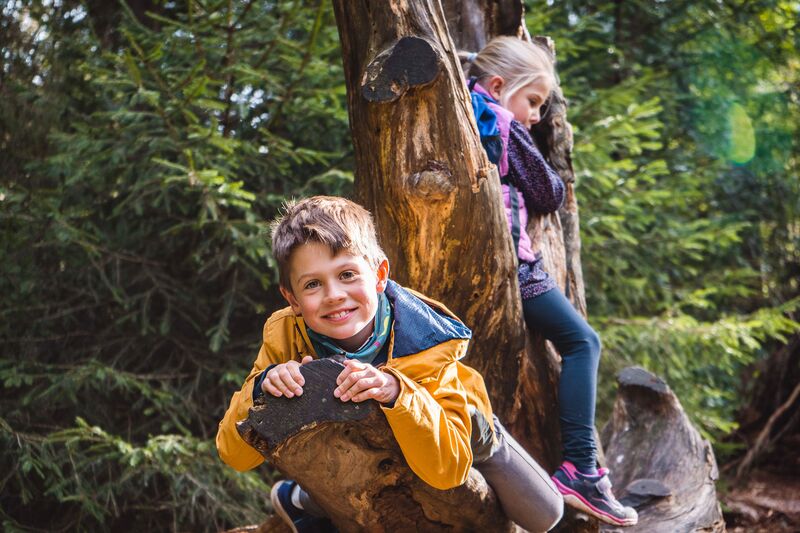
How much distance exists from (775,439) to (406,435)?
5.89 metres

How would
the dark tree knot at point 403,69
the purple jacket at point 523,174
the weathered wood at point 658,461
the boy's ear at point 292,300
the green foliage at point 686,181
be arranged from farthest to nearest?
1. the green foliage at point 686,181
2. the weathered wood at point 658,461
3. the purple jacket at point 523,174
4. the dark tree knot at point 403,69
5. the boy's ear at point 292,300

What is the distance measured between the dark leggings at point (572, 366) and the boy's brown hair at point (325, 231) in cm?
113

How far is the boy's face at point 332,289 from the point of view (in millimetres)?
2080

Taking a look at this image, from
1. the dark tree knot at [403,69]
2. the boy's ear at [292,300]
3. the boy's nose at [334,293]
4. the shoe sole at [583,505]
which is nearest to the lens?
the boy's nose at [334,293]

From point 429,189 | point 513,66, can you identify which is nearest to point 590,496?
point 429,189

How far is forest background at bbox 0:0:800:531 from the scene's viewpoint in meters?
4.07

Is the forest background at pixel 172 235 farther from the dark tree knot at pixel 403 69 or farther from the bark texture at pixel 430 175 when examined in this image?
the dark tree knot at pixel 403 69

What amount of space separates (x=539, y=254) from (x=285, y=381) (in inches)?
67.0

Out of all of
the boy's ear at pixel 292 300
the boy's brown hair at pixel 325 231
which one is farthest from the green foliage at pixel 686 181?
the boy's ear at pixel 292 300

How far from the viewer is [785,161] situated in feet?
23.9

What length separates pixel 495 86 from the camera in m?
3.25

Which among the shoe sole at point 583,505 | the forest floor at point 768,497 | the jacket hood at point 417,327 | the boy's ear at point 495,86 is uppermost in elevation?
the boy's ear at point 495,86

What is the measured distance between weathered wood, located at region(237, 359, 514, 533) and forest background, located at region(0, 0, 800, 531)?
6.18ft

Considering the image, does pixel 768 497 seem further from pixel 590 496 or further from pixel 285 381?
pixel 285 381
